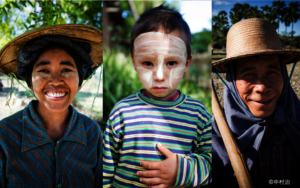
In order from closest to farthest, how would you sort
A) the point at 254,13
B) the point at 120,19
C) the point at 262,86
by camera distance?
the point at 120,19
the point at 262,86
the point at 254,13

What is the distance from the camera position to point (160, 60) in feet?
4.82

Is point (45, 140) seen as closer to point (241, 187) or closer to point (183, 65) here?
point (183, 65)

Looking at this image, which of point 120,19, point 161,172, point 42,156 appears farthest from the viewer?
point 42,156

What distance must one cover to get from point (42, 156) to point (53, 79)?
1.97ft

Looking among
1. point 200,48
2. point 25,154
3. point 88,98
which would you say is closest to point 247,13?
point 200,48

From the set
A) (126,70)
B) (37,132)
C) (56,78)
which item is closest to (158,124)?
(126,70)

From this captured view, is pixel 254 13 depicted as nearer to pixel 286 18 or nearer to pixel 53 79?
pixel 286 18

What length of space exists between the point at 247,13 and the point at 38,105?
77.7 inches

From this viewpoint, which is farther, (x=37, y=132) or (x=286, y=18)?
(x=286, y=18)

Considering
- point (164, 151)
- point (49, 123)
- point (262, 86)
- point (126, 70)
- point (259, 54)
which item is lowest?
point (164, 151)

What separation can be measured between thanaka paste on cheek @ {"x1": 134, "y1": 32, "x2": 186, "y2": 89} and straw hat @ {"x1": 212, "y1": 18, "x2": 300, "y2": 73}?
0.66 meters

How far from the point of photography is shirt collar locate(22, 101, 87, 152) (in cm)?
179

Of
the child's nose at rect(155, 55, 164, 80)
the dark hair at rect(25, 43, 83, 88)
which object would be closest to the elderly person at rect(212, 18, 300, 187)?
the child's nose at rect(155, 55, 164, 80)

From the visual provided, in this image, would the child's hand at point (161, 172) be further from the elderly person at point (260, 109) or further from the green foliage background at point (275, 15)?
the green foliage background at point (275, 15)
